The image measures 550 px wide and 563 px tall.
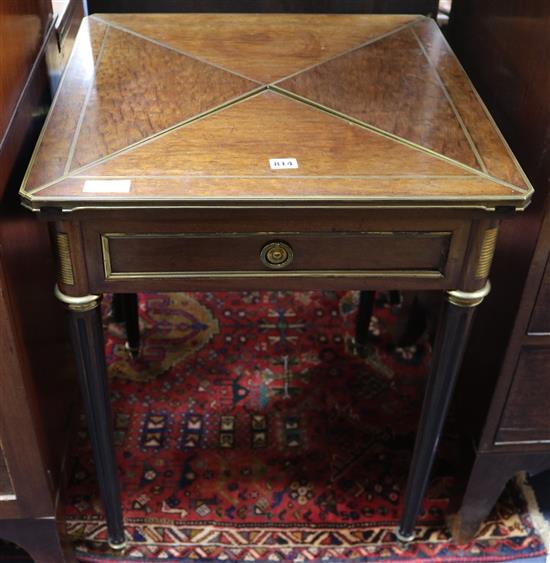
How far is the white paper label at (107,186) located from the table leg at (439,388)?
0.37 metres

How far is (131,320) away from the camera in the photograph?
141cm

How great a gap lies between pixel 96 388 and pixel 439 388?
0.41 m

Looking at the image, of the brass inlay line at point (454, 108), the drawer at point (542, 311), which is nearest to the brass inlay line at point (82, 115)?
A: the brass inlay line at point (454, 108)

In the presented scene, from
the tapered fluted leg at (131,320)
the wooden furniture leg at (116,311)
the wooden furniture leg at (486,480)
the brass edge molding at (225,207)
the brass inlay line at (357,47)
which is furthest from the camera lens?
the wooden furniture leg at (116,311)

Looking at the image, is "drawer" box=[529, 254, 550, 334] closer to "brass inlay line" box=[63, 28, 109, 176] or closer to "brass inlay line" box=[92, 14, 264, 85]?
"brass inlay line" box=[92, 14, 264, 85]

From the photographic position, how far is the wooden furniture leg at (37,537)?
103 centimetres

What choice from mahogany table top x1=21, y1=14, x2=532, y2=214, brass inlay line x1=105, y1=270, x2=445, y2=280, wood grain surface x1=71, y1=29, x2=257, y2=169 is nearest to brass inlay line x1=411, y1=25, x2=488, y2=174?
mahogany table top x1=21, y1=14, x2=532, y2=214

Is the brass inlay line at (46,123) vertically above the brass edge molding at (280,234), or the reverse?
the brass inlay line at (46,123)

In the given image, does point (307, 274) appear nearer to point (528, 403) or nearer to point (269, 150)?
point (269, 150)

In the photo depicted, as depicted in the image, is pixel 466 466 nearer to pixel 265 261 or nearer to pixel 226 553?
pixel 226 553

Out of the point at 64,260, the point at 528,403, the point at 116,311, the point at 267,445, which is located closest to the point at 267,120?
the point at 64,260

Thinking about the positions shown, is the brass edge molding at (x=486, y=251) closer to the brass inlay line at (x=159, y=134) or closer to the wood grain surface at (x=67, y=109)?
the brass inlay line at (x=159, y=134)

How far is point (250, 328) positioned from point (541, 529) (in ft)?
2.09

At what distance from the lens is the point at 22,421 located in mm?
919
